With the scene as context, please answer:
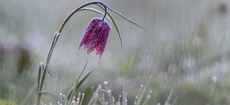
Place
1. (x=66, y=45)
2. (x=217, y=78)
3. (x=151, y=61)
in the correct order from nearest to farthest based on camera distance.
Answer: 1. (x=217, y=78)
2. (x=151, y=61)
3. (x=66, y=45)

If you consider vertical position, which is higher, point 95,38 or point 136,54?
point 95,38

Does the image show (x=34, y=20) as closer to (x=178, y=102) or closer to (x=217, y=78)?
(x=217, y=78)

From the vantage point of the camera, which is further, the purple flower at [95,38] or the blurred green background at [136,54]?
the blurred green background at [136,54]

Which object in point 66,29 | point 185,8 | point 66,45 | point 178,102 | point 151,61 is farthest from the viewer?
point 185,8

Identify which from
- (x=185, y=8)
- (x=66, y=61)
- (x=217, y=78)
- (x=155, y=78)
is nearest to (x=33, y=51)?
(x=66, y=61)

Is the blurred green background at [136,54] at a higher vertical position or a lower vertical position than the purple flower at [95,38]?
lower
